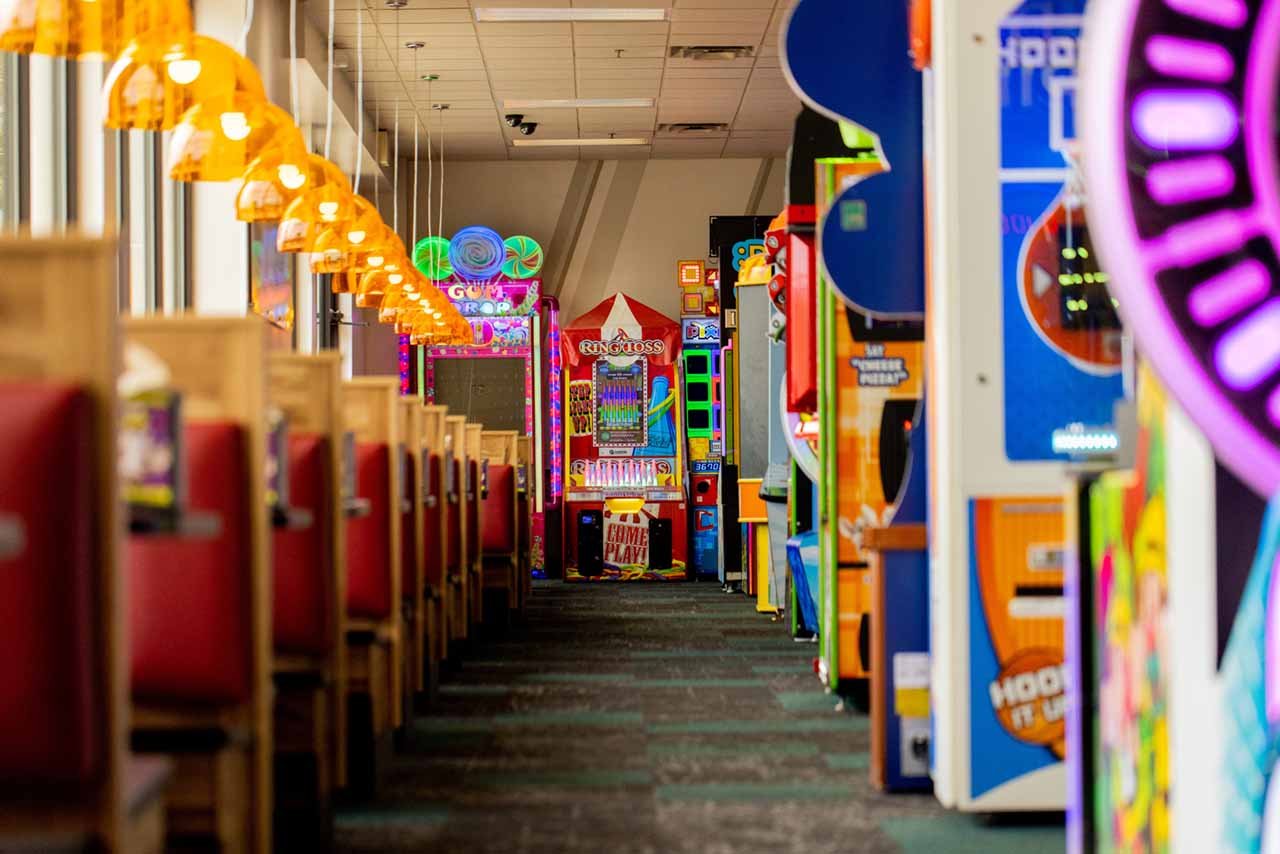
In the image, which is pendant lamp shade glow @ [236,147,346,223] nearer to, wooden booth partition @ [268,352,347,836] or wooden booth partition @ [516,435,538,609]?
wooden booth partition @ [268,352,347,836]

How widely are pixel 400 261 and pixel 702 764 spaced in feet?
15.2

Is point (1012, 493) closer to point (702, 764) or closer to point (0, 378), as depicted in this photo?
point (702, 764)

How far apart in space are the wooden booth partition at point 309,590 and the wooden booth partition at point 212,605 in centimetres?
52

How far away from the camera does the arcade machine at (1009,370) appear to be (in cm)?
333

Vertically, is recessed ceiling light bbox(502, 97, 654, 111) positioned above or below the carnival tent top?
above

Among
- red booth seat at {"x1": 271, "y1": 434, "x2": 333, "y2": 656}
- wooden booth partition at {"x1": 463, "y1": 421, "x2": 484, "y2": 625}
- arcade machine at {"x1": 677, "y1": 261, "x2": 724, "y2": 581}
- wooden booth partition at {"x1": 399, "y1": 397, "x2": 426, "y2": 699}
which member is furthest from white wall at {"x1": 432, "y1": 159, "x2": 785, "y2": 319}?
red booth seat at {"x1": 271, "y1": 434, "x2": 333, "y2": 656}

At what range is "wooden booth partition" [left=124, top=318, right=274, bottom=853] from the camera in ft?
8.34

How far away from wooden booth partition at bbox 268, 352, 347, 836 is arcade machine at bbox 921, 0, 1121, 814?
4.76ft

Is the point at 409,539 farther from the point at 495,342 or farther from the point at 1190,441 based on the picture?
the point at 495,342

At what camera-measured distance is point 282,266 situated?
397 inches

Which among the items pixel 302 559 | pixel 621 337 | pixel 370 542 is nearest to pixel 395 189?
pixel 621 337

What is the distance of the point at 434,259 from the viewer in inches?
461

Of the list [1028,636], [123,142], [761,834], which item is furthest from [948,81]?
[123,142]

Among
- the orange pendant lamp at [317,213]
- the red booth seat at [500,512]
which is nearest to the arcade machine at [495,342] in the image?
the red booth seat at [500,512]
